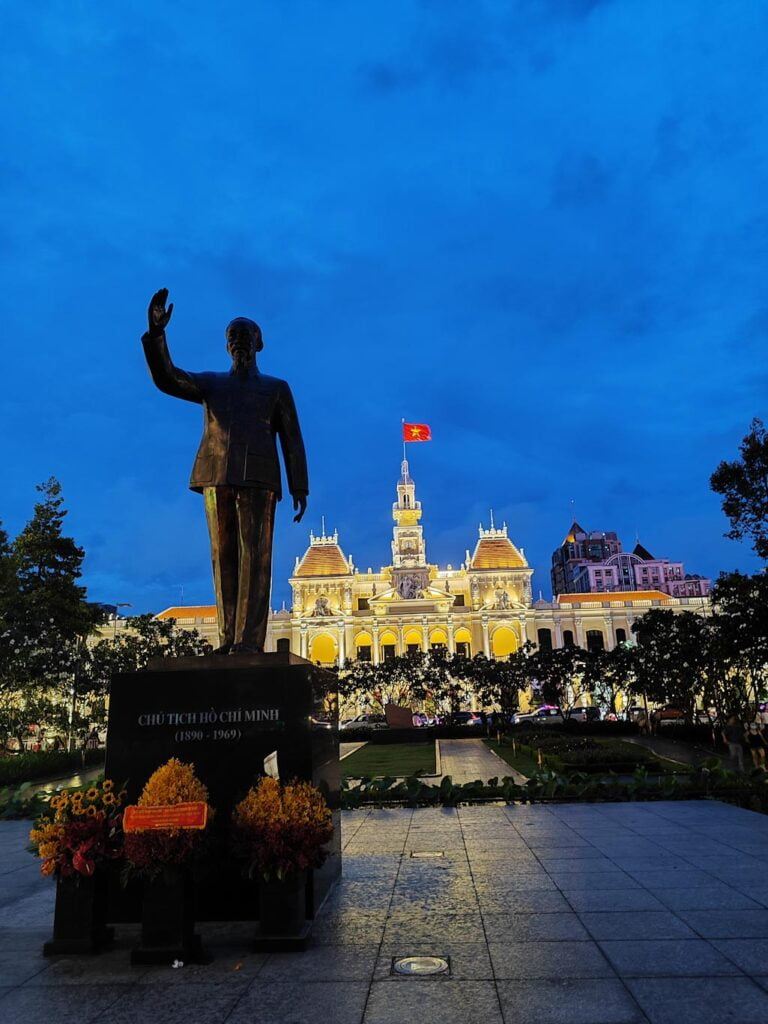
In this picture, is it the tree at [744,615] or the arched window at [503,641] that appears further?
the arched window at [503,641]

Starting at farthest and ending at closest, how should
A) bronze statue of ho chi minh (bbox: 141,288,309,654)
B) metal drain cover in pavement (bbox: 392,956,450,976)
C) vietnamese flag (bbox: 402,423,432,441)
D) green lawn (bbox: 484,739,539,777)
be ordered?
vietnamese flag (bbox: 402,423,432,441), green lawn (bbox: 484,739,539,777), bronze statue of ho chi minh (bbox: 141,288,309,654), metal drain cover in pavement (bbox: 392,956,450,976)

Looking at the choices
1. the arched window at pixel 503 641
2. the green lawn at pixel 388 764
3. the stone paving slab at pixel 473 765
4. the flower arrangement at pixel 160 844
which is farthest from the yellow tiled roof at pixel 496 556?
the flower arrangement at pixel 160 844

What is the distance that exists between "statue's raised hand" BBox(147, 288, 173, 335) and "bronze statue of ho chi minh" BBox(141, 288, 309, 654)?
0.01m

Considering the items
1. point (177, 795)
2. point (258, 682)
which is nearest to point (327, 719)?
point (258, 682)

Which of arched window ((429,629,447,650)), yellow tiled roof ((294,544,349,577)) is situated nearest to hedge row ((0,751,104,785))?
arched window ((429,629,447,650))

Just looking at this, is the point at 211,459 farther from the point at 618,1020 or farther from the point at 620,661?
the point at 620,661

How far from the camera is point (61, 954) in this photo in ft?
16.0

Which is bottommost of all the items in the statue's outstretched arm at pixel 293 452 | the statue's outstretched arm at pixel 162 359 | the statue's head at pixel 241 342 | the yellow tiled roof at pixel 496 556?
the statue's outstretched arm at pixel 293 452

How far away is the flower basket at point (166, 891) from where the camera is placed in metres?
4.67

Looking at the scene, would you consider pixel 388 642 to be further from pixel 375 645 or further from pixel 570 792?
pixel 570 792

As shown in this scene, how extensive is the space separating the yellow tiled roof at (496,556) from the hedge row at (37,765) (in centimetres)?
6877

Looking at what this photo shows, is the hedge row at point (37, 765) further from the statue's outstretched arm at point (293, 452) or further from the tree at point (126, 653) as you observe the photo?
the statue's outstretched arm at point (293, 452)

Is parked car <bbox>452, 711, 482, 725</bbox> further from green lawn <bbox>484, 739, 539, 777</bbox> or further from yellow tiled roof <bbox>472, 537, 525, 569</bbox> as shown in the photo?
yellow tiled roof <bbox>472, 537, 525, 569</bbox>

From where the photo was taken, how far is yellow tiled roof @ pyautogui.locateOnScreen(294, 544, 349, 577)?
3607 inches
